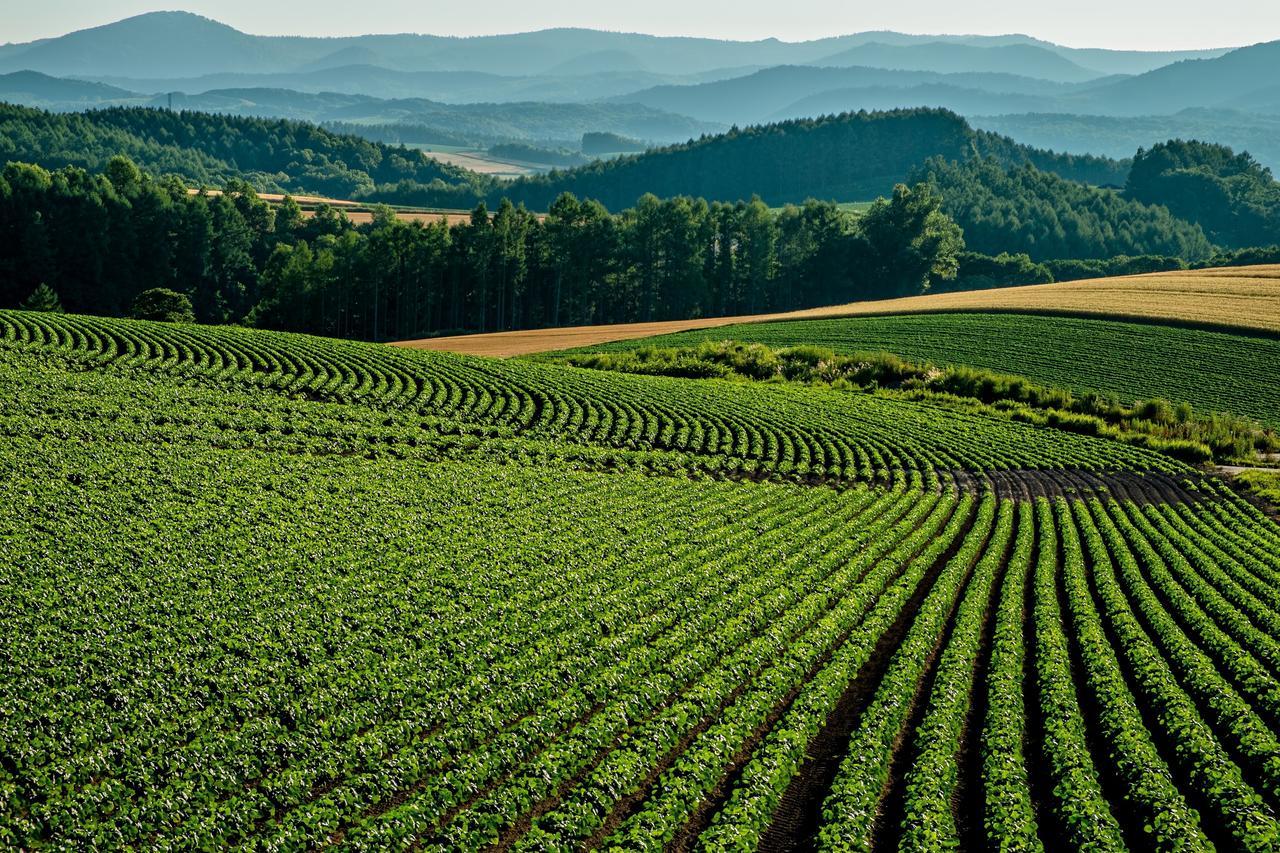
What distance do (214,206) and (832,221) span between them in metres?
90.0

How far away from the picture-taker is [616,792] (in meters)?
18.6

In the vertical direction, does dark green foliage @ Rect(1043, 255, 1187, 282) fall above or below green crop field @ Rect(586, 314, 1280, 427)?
above

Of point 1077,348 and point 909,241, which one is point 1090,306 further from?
point 909,241

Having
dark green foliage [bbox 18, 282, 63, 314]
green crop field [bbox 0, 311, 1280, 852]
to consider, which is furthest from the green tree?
dark green foliage [bbox 18, 282, 63, 314]

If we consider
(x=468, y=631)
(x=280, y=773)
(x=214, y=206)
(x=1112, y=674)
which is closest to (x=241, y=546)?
(x=468, y=631)

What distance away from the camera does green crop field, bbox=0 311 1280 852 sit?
58.5 feet

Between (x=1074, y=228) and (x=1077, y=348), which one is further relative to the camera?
A: (x=1074, y=228)

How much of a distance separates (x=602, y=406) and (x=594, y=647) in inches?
1436

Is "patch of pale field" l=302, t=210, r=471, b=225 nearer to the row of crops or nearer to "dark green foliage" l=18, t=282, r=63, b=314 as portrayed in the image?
"dark green foliage" l=18, t=282, r=63, b=314

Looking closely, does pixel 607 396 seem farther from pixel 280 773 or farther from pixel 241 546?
pixel 280 773

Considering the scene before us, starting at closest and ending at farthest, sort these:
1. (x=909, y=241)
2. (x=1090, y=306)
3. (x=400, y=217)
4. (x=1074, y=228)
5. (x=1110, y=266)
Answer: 1. (x=1090, y=306)
2. (x=909, y=241)
3. (x=1110, y=266)
4. (x=1074, y=228)
5. (x=400, y=217)

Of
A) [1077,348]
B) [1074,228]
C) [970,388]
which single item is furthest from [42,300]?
[1074,228]

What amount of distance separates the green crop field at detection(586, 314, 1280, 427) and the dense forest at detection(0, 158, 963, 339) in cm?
3362

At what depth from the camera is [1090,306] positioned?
3590 inches
